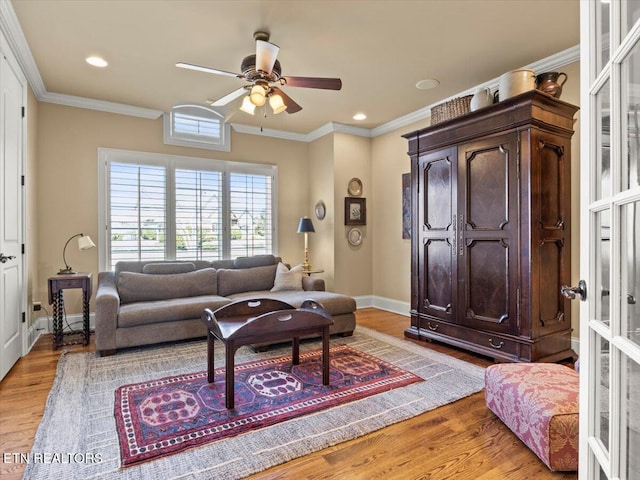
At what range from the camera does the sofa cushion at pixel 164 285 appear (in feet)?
13.3

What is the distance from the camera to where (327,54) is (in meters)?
3.39

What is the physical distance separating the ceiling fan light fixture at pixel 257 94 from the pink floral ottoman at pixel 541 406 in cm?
263

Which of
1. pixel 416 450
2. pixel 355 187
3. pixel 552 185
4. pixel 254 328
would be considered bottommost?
pixel 416 450

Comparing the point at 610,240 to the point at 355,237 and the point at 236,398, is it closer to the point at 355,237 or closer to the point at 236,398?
the point at 236,398

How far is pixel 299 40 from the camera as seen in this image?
3.14 meters

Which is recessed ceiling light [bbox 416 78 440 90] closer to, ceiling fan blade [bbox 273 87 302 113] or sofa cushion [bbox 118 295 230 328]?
ceiling fan blade [bbox 273 87 302 113]

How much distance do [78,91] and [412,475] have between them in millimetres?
4973

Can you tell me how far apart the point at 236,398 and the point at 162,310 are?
1.59 metres

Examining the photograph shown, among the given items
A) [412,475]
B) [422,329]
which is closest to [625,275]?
[412,475]

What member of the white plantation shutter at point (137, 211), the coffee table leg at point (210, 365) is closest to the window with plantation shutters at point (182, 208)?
the white plantation shutter at point (137, 211)

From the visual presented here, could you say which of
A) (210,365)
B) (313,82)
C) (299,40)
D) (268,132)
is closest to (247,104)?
(313,82)

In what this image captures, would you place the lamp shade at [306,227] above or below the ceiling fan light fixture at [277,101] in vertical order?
below

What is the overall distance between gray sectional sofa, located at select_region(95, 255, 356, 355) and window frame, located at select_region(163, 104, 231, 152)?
1.71 meters

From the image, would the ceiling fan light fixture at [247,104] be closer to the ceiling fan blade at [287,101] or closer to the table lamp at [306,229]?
the ceiling fan blade at [287,101]
